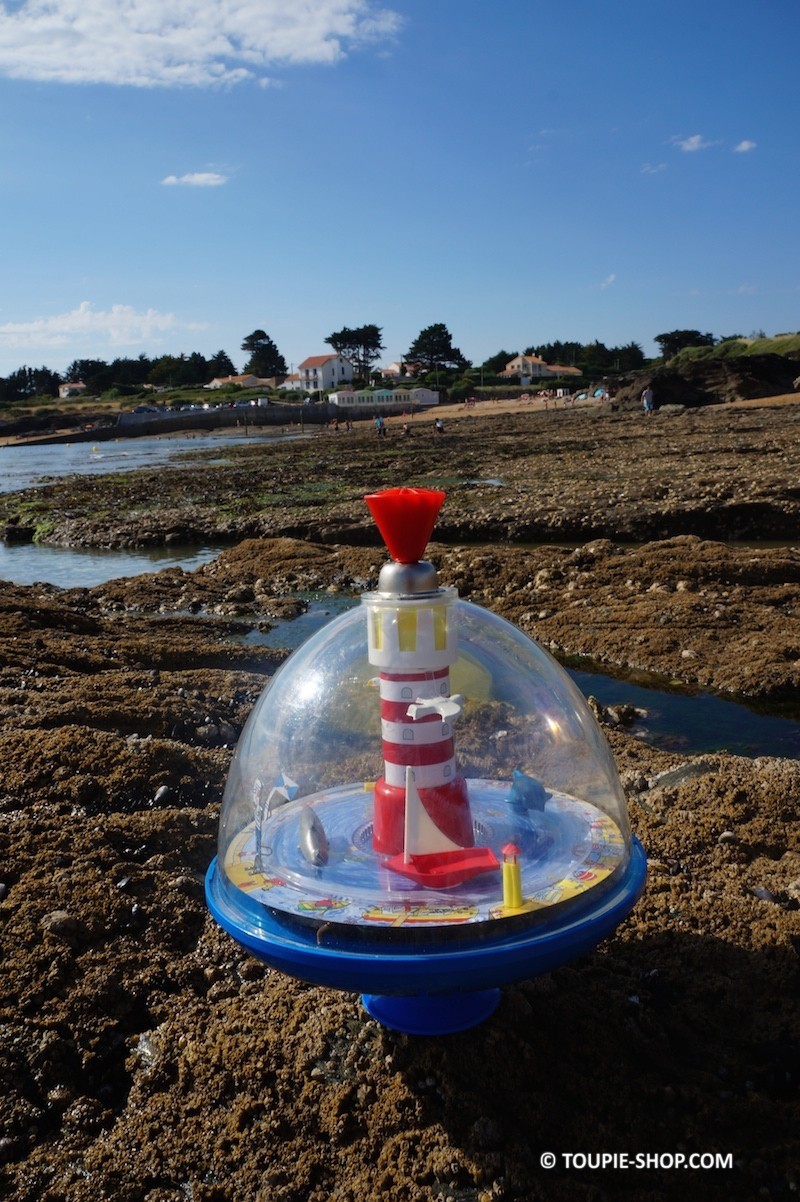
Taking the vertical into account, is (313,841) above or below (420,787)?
below

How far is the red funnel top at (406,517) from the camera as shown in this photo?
2.78 meters

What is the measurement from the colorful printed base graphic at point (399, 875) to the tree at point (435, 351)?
350 ft

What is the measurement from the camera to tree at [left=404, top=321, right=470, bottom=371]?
106 meters

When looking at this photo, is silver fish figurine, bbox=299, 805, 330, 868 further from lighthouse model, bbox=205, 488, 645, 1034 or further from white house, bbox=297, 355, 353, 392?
white house, bbox=297, 355, 353, 392

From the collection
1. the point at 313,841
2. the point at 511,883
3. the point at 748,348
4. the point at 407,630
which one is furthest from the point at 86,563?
the point at 748,348

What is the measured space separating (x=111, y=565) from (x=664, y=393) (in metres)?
40.2

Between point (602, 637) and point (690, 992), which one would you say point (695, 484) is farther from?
point (690, 992)

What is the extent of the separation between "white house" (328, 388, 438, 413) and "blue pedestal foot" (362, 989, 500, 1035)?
77.9 m

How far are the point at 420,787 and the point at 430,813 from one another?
81mm

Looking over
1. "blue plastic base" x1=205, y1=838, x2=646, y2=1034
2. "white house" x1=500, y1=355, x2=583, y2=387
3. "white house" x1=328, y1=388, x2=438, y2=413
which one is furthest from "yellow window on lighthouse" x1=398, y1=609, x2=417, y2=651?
"white house" x1=500, y1=355, x2=583, y2=387

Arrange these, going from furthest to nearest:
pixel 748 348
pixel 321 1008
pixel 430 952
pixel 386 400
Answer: pixel 386 400
pixel 748 348
pixel 321 1008
pixel 430 952

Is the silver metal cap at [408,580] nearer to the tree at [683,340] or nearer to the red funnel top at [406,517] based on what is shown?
the red funnel top at [406,517]

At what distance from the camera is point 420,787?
278 centimetres

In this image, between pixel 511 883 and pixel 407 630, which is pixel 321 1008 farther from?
pixel 407 630
